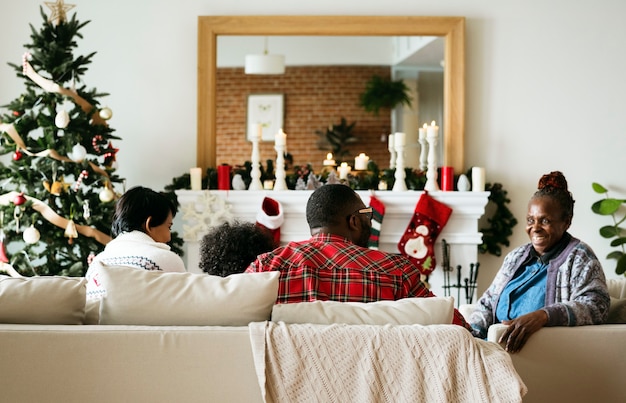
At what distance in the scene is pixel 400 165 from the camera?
5.32 meters

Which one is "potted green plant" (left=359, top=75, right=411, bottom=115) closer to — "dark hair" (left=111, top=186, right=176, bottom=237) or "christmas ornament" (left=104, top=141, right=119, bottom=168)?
"christmas ornament" (left=104, top=141, right=119, bottom=168)

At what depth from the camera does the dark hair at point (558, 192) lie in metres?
3.28

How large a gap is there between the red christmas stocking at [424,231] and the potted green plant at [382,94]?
0.74 m

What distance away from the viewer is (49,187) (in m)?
4.77

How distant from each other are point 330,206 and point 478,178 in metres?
2.39

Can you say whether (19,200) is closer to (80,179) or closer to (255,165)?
(80,179)

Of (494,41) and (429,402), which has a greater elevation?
(494,41)

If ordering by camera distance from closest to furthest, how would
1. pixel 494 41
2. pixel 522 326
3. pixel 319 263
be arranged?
1. pixel 522 326
2. pixel 319 263
3. pixel 494 41

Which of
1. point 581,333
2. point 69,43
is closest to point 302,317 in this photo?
point 581,333

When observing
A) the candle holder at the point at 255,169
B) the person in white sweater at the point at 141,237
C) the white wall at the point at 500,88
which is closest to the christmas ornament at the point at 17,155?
the white wall at the point at 500,88

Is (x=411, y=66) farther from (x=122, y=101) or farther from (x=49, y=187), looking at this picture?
(x=49, y=187)

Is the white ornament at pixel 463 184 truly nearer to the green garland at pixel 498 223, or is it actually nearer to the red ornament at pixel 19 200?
the green garland at pixel 498 223

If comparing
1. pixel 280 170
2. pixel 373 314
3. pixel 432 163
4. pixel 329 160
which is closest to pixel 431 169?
pixel 432 163

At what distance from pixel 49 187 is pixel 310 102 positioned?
6.00 ft
